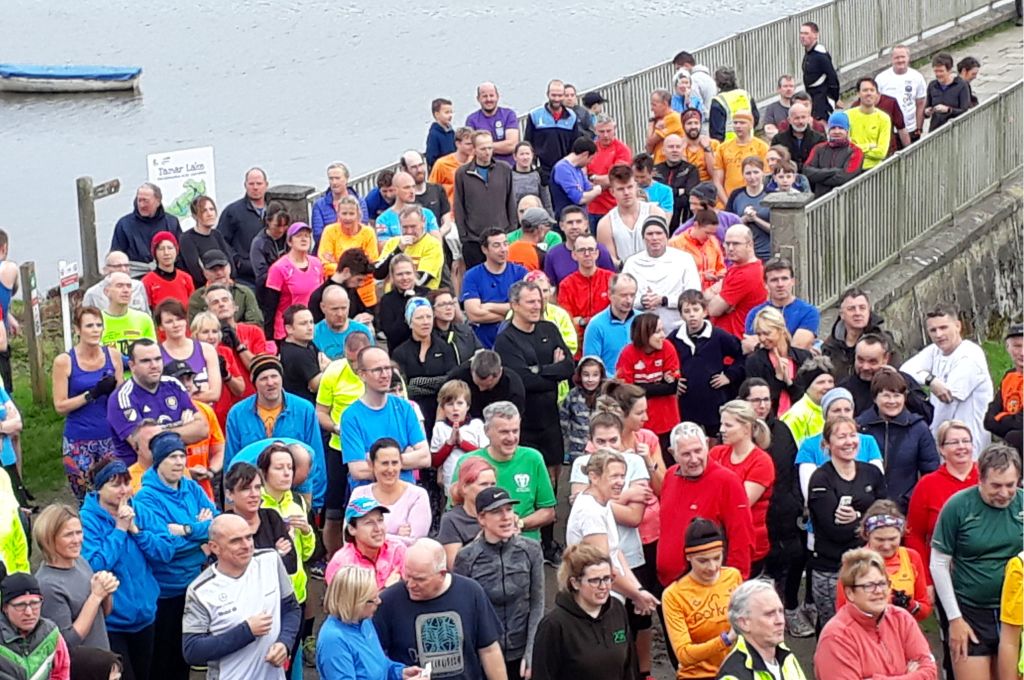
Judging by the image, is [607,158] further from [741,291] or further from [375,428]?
[375,428]

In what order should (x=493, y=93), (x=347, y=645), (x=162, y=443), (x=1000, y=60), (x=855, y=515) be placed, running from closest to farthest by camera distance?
(x=347, y=645), (x=162, y=443), (x=855, y=515), (x=493, y=93), (x=1000, y=60)

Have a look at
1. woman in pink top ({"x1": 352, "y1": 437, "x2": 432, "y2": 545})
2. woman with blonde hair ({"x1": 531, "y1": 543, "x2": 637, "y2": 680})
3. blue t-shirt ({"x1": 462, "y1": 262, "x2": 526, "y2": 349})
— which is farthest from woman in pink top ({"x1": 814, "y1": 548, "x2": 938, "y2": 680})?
blue t-shirt ({"x1": 462, "y1": 262, "x2": 526, "y2": 349})

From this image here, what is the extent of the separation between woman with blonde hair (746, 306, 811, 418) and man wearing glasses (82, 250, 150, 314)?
14.0 feet

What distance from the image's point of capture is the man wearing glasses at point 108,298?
12.4 metres

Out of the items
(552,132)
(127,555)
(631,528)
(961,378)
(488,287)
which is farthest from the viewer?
(552,132)


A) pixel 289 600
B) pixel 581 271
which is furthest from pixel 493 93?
pixel 289 600

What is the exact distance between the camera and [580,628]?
8109mm

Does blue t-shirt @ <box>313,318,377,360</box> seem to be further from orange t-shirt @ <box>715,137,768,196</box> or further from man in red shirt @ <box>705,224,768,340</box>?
orange t-shirt @ <box>715,137,768,196</box>

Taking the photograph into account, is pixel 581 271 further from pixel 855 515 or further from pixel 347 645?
pixel 347 645

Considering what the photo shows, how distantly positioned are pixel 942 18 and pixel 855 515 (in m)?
18.2

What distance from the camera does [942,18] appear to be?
2634cm

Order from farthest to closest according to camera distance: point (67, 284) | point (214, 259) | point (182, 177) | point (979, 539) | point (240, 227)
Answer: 1. point (182, 177)
2. point (240, 227)
3. point (67, 284)
4. point (214, 259)
5. point (979, 539)

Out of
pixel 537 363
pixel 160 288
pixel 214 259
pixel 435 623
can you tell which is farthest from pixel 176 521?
pixel 160 288

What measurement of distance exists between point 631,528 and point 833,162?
7434mm
